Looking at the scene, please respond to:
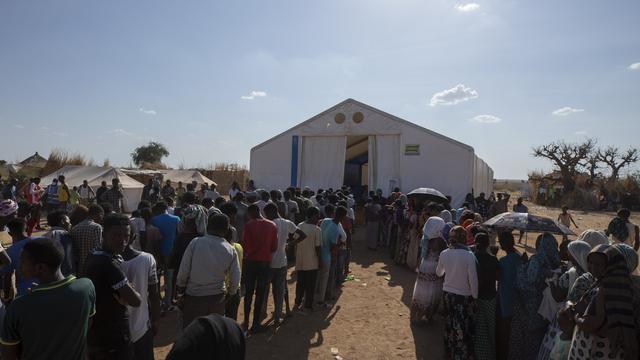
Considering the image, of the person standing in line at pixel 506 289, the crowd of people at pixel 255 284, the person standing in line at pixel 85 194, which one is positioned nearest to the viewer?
the crowd of people at pixel 255 284

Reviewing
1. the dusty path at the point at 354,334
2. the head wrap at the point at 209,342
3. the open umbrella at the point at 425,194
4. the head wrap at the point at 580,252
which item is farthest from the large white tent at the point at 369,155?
the head wrap at the point at 209,342

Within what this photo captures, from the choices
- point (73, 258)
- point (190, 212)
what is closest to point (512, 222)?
point (190, 212)

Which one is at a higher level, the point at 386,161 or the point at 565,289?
the point at 386,161

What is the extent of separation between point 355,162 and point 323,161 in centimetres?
497

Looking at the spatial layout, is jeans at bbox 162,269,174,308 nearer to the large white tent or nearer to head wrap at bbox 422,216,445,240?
head wrap at bbox 422,216,445,240

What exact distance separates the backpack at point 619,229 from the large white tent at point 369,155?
7290mm

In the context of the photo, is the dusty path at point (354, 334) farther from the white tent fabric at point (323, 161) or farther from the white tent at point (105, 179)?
the white tent at point (105, 179)

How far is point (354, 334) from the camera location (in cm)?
578

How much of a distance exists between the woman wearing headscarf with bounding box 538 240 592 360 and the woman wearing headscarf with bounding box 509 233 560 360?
340 mm

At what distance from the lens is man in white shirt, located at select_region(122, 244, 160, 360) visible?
3.07m

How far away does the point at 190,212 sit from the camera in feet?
17.7

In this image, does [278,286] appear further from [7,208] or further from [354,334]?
[7,208]

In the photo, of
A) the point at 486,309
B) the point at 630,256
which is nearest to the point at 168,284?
the point at 486,309

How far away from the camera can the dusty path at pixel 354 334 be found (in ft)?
16.9
